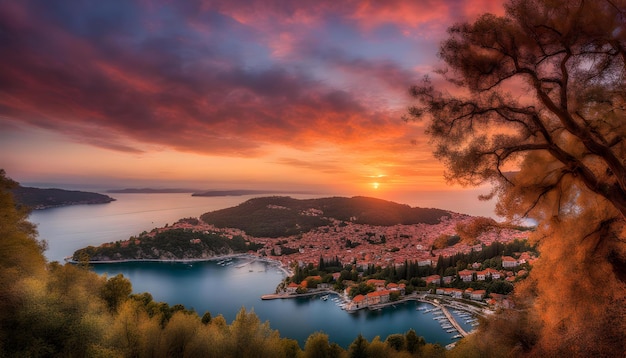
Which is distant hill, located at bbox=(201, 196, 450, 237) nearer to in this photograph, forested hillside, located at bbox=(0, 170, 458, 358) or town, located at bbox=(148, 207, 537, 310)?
town, located at bbox=(148, 207, 537, 310)

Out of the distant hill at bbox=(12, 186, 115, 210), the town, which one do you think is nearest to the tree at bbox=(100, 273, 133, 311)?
the town

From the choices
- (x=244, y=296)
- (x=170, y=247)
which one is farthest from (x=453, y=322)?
(x=170, y=247)

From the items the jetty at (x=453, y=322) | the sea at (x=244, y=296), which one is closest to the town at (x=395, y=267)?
the sea at (x=244, y=296)

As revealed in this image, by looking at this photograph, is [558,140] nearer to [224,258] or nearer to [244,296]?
[244,296]

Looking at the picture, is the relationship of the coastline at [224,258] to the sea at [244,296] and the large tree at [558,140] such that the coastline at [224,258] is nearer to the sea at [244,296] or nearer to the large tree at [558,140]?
the sea at [244,296]

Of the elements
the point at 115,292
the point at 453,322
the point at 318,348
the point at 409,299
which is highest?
the point at 115,292

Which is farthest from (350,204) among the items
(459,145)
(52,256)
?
(459,145)

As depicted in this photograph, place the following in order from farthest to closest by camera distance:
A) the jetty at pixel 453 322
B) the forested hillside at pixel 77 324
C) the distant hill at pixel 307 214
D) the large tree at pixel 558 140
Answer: the distant hill at pixel 307 214 < the jetty at pixel 453 322 < the forested hillside at pixel 77 324 < the large tree at pixel 558 140
